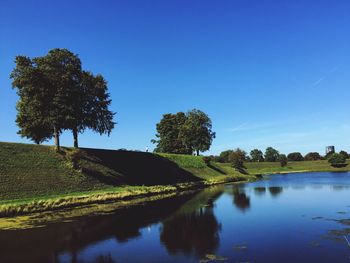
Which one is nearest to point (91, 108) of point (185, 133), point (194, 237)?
point (194, 237)

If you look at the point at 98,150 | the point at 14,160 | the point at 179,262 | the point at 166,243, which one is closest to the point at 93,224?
the point at 166,243

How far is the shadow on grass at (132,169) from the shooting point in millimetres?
51625

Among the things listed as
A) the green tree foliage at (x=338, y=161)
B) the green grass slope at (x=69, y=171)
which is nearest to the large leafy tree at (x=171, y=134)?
the green grass slope at (x=69, y=171)

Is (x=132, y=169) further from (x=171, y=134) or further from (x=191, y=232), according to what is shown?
(x=171, y=134)

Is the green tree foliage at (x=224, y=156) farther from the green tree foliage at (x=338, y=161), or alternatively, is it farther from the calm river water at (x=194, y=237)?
the calm river water at (x=194, y=237)

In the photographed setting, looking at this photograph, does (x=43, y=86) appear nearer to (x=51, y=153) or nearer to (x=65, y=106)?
(x=65, y=106)

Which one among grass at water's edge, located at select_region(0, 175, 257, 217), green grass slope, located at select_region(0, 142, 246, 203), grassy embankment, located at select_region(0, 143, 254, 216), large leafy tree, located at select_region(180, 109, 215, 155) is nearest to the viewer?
grass at water's edge, located at select_region(0, 175, 257, 217)

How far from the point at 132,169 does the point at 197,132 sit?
46982 mm

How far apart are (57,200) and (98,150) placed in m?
24.2

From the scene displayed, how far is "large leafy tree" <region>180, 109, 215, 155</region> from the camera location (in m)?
105

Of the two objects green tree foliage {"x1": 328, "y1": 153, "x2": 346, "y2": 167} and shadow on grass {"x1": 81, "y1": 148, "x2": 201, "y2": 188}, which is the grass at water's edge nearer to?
shadow on grass {"x1": 81, "y1": 148, "x2": 201, "y2": 188}

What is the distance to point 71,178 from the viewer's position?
4509 cm

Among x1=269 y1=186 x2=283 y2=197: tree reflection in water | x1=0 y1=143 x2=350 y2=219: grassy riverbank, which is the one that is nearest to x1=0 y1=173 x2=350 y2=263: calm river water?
x1=0 y1=143 x2=350 y2=219: grassy riverbank

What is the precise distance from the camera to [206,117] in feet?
357
